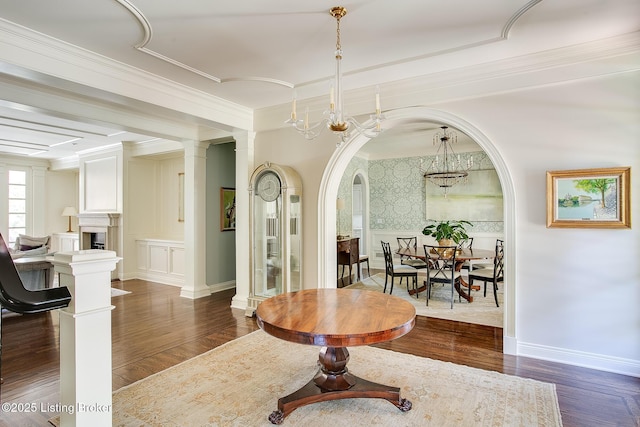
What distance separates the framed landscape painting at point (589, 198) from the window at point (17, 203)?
10924mm

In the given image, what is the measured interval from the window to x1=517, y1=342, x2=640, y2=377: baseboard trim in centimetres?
1072

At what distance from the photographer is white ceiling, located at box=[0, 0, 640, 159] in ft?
7.95

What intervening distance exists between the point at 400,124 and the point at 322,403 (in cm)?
299

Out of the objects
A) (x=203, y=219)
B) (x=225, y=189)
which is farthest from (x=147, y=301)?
(x=225, y=189)

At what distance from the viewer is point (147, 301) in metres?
5.48

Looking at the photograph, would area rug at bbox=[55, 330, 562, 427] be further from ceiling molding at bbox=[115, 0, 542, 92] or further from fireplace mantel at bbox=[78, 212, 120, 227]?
fireplace mantel at bbox=[78, 212, 120, 227]

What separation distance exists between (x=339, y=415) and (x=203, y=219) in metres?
4.34

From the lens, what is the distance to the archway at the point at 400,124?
3.30 m

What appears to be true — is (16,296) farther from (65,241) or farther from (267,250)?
(65,241)

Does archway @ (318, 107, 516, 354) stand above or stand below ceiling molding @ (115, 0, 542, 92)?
below

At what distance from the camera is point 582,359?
304cm

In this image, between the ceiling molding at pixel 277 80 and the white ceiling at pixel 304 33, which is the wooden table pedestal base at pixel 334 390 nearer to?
the white ceiling at pixel 304 33

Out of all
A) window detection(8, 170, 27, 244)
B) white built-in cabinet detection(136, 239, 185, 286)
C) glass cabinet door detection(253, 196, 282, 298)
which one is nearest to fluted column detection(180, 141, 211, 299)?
white built-in cabinet detection(136, 239, 185, 286)

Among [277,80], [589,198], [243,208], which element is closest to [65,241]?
[243,208]
